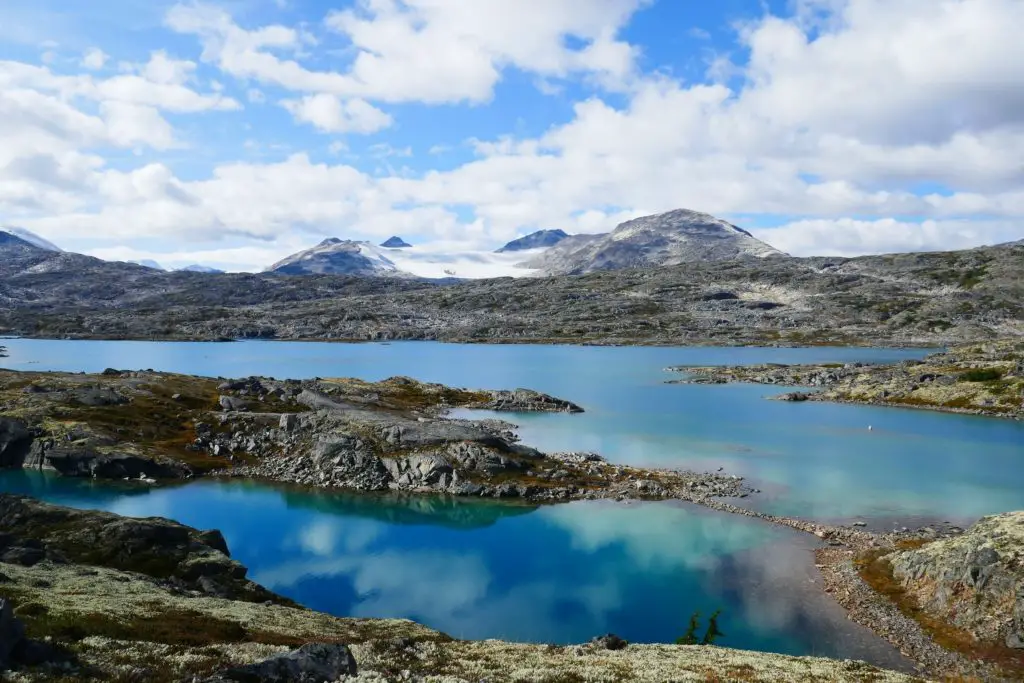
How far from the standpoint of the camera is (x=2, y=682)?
56.3ft

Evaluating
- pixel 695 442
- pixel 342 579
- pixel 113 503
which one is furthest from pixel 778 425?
pixel 113 503

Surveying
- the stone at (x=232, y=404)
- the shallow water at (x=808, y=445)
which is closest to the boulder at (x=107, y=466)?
the stone at (x=232, y=404)

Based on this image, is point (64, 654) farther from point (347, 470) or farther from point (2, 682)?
point (347, 470)

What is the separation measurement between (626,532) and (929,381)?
10618cm

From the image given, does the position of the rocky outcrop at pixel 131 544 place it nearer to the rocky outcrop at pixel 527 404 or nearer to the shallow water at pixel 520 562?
the shallow water at pixel 520 562

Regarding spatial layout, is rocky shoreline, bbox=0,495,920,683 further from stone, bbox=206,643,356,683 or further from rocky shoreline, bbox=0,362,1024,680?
rocky shoreline, bbox=0,362,1024,680

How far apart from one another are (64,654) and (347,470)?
55383 mm

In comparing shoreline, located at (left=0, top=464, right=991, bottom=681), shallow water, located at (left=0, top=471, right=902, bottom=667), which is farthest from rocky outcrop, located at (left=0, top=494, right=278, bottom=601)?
shoreline, located at (left=0, top=464, right=991, bottom=681)

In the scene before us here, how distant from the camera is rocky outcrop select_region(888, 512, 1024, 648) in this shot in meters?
38.2

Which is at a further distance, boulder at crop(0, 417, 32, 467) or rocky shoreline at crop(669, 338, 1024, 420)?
rocky shoreline at crop(669, 338, 1024, 420)

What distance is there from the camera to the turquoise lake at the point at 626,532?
140 ft

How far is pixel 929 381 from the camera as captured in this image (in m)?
132

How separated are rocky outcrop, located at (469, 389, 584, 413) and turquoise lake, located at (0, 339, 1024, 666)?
12.7 meters

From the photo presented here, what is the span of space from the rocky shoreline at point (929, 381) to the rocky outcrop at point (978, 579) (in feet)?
286
